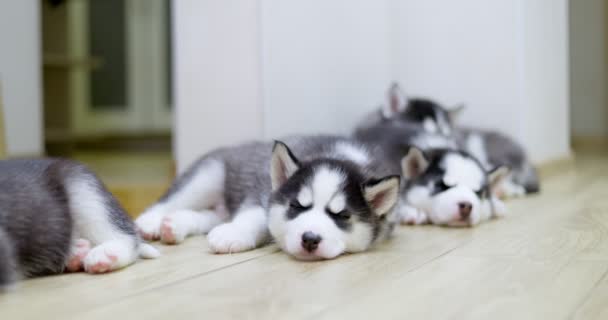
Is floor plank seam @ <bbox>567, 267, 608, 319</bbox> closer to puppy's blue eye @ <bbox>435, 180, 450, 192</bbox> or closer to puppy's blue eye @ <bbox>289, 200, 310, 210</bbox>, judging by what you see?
puppy's blue eye @ <bbox>289, 200, 310, 210</bbox>

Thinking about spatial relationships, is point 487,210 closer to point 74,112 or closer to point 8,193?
point 8,193

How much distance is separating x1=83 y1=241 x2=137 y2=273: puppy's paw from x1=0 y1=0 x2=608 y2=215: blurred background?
1387 millimetres

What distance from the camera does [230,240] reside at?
2201mm

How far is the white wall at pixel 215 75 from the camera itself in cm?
338

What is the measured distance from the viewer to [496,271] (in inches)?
73.7

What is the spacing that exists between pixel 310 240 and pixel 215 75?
1626 mm

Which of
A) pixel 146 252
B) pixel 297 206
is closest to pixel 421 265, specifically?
pixel 297 206

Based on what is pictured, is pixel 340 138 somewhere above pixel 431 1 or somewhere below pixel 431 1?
below

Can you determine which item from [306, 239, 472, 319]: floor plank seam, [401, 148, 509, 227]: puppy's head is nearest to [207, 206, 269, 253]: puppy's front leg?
[306, 239, 472, 319]: floor plank seam

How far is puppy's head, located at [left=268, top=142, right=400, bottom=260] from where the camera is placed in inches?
80.8

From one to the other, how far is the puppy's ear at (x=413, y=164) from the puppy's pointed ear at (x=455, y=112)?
1.03 m

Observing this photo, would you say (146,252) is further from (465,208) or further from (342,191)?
(465,208)

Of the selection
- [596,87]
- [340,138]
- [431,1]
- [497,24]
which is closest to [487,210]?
[340,138]

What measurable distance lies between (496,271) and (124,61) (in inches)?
251
